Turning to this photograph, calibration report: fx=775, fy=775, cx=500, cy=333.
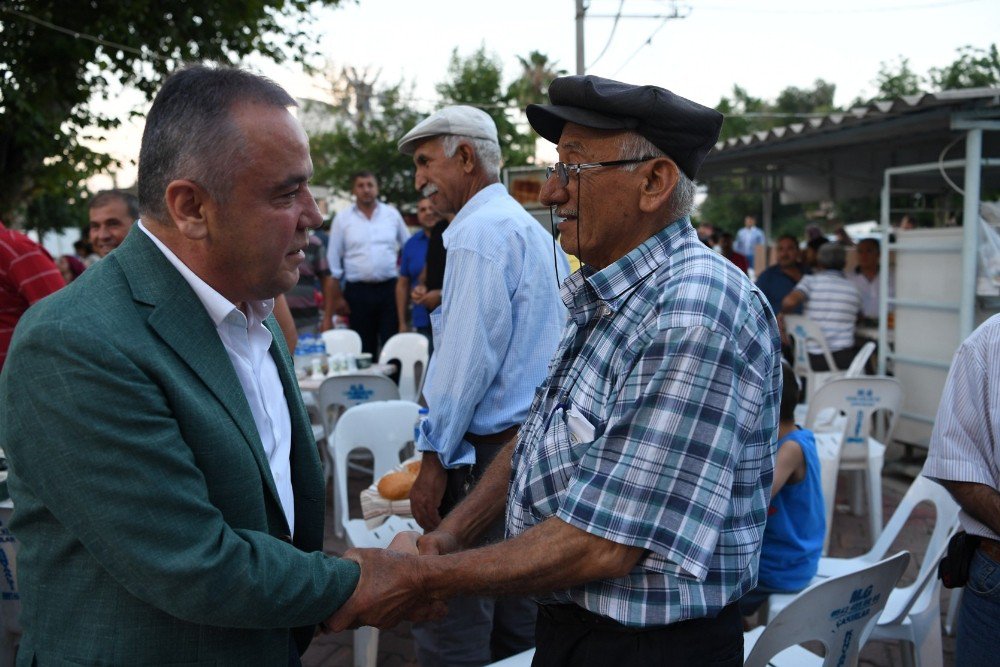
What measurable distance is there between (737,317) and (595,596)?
2.05 feet

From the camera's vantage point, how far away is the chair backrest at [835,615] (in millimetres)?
2156

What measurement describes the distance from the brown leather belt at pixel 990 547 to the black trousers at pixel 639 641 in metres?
0.99

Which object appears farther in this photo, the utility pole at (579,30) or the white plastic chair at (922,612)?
the utility pole at (579,30)

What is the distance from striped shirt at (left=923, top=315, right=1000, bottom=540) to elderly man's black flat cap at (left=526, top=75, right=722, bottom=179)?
119 cm

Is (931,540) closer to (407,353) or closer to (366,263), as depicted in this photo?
(407,353)

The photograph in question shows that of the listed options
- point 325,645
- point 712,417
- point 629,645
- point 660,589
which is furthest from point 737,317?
point 325,645

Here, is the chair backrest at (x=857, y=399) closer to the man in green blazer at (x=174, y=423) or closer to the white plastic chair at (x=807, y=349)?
the white plastic chair at (x=807, y=349)

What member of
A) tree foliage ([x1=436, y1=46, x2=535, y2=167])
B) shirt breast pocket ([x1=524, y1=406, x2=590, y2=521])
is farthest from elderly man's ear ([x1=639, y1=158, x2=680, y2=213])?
tree foliage ([x1=436, y1=46, x2=535, y2=167])

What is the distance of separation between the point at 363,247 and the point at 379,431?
172 inches

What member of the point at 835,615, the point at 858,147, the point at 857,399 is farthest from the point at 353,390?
the point at 858,147

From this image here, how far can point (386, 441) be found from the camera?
4.48 metres

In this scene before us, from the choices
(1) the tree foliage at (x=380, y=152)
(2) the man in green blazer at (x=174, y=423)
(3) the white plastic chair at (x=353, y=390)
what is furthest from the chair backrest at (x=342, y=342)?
(1) the tree foliage at (x=380, y=152)

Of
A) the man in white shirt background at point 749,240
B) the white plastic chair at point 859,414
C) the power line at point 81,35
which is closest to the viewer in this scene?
the white plastic chair at point 859,414

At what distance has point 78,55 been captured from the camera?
11.0m
